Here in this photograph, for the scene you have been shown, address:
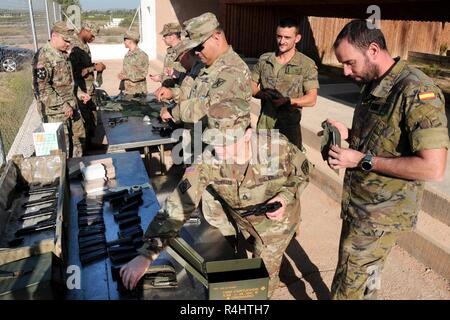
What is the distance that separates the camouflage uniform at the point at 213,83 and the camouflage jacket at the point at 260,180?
46 cm

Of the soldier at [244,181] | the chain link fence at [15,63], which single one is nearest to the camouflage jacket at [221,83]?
the soldier at [244,181]

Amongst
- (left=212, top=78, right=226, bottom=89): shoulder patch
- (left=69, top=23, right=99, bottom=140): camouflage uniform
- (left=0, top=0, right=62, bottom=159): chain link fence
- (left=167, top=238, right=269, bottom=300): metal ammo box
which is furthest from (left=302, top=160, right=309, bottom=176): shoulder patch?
(left=69, top=23, right=99, bottom=140): camouflage uniform

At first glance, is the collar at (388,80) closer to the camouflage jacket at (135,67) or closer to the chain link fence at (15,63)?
the chain link fence at (15,63)

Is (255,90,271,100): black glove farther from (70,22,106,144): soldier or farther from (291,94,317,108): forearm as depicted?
(70,22,106,144): soldier

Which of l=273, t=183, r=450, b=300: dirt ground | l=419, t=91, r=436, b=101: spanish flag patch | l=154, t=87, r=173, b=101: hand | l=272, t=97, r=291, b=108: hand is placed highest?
l=419, t=91, r=436, b=101: spanish flag patch

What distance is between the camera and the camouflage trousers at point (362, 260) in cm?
211

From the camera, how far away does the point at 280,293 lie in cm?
315

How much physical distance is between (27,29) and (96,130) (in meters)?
3.09

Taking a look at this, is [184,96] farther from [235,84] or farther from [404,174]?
[404,174]

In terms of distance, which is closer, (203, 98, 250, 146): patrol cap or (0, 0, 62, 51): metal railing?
(203, 98, 250, 146): patrol cap

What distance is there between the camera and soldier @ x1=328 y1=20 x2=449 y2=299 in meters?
1.78

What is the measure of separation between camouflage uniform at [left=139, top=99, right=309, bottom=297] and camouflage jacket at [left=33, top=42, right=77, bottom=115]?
3422 mm

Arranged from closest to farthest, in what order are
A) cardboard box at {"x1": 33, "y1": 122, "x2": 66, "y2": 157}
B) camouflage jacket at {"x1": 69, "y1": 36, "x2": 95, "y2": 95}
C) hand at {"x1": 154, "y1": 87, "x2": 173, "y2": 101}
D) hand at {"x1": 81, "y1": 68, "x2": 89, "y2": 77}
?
cardboard box at {"x1": 33, "y1": 122, "x2": 66, "y2": 157} → hand at {"x1": 154, "y1": 87, "x2": 173, "y2": 101} → camouflage jacket at {"x1": 69, "y1": 36, "x2": 95, "y2": 95} → hand at {"x1": 81, "y1": 68, "x2": 89, "y2": 77}

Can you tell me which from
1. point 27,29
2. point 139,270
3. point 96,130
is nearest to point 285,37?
point 139,270
